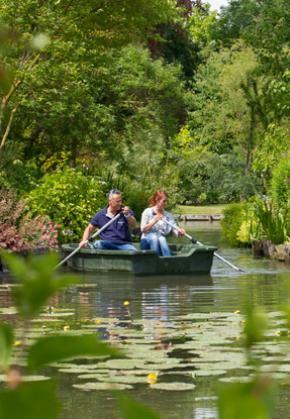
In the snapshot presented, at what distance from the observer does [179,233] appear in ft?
61.2

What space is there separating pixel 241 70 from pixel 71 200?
111 feet

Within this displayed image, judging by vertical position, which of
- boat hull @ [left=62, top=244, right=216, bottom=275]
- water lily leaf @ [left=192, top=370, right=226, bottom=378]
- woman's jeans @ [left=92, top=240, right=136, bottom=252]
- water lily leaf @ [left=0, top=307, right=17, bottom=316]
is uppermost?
woman's jeans @ [left=92, top=240, right=136, bottom=252]

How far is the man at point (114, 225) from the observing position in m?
18.2

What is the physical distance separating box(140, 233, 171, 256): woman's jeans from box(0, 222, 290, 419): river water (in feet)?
→ 2.62

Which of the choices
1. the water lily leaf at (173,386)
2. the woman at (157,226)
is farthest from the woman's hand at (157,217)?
the water lily leaf at (173,386)

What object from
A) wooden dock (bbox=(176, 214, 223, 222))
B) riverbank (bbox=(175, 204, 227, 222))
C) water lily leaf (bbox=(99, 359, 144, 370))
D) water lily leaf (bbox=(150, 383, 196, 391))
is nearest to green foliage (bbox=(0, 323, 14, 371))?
water lily leaf (bbox=(150, 383, 196, 391))

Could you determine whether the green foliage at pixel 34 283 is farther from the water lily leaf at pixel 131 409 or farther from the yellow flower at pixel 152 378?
the yellow flower at pixel 152 378

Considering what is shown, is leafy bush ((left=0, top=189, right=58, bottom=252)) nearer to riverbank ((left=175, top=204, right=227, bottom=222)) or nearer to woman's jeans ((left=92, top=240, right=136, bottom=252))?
woman's jeans ((left=92, top=240, right=136, bottom=252))

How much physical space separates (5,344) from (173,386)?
6.39m

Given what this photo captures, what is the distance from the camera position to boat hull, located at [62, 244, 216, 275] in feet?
59.8

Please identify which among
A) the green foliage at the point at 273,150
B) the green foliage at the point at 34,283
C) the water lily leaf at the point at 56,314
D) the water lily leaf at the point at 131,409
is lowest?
the water lily leaf at the point at 56,314

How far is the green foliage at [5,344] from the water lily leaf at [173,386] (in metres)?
6.30

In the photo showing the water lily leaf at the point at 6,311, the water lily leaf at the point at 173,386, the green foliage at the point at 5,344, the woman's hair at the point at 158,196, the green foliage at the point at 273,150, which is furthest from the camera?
the green foliage at the point at 273,150

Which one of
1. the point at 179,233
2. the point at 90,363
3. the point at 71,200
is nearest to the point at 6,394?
the point at 90,363
